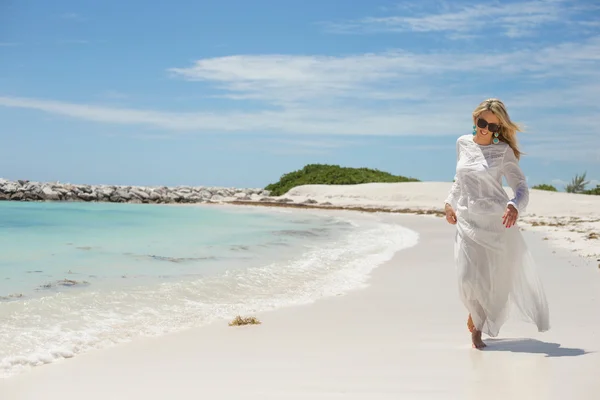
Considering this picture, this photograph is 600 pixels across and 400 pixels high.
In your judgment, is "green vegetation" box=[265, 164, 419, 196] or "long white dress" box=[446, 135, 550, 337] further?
"green vegetation" box=[265, 164, 419, 196]

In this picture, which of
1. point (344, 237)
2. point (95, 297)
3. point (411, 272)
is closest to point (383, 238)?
point (344, 237)

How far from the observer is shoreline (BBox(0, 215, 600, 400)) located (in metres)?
3.91

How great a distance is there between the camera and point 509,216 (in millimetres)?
4816

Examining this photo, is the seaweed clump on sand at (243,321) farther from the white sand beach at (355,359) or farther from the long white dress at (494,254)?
the long white dress at (494,254)

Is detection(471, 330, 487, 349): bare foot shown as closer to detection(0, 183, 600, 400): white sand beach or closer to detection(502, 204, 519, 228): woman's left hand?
detection(0, 183, 600, 400): white sand beach

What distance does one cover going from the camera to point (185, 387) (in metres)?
4.02

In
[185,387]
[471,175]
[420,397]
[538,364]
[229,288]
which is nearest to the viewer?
[420,397]

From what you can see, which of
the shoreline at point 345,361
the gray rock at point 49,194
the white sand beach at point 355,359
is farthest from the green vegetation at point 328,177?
the shoreline at point 345,361

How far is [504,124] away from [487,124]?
0.41ft

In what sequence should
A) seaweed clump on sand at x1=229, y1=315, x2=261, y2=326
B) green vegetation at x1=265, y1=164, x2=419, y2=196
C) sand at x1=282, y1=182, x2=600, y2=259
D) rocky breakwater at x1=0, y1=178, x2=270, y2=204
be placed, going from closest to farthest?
seaweed clump on sand at x1=229, y1=315, x2=261, y2=326
sand at x1=282, y1=182, x2=600, y2=259
rocky breakwater at x1=0, y1=178, x2=270, y2=204
green vegetation at x1=265, y1=164, x2=419, y2=196

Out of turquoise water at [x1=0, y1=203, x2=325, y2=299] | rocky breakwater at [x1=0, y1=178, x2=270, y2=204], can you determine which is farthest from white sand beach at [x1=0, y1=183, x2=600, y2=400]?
rocky breakwater at [x1=0, y1=178, x2=270, y2=204]

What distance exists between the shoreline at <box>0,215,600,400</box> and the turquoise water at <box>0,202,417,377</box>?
49cm

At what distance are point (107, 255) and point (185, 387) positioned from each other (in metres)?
9.40

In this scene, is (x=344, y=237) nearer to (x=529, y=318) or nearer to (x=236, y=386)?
(x=529, y=318)
